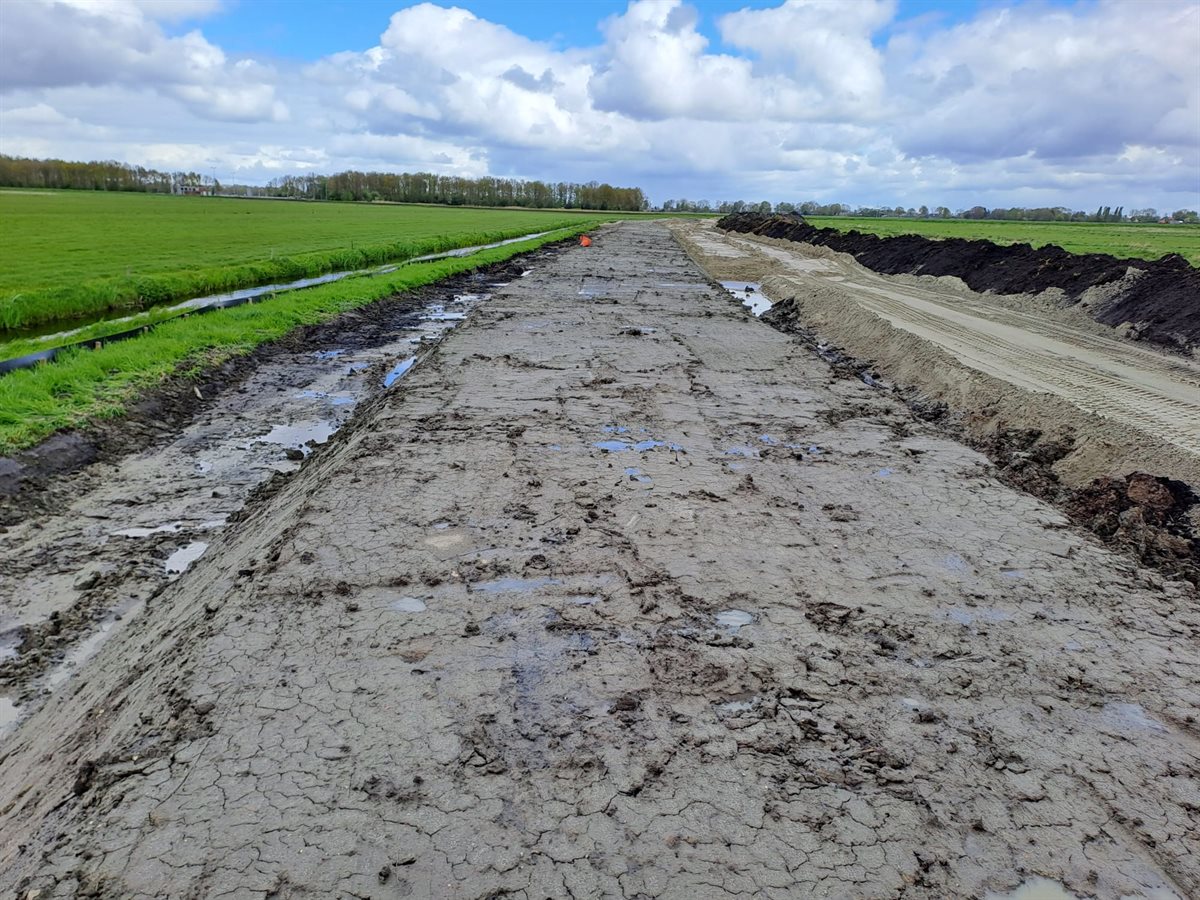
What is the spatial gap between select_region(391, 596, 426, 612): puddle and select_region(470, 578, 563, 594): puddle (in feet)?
1.26

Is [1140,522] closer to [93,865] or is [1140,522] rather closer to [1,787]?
[93,865]

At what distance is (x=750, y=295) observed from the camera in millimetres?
25500

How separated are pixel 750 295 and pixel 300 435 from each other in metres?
18.9

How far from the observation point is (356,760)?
3311mm

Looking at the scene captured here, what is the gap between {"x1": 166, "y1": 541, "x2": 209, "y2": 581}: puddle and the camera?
6039mm

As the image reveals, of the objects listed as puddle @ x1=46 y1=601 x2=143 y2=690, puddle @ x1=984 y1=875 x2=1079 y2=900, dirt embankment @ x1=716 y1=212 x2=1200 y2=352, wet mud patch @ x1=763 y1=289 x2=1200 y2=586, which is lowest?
puddle @ x1=46 y1=601 x2=143 y2=690

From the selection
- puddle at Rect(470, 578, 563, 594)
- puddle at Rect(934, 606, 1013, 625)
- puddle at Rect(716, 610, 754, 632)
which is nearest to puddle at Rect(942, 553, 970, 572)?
puddle at Rect(934, 606, 1013, 625)

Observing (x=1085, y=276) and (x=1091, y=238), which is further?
(x=1091, y=238)

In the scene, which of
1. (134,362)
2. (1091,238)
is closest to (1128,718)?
(134,362)

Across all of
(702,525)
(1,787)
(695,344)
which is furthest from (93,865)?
(695,344)

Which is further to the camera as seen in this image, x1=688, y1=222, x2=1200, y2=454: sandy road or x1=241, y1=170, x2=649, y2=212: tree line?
x1=241, y1=170, x2=649, y2=212: tree line

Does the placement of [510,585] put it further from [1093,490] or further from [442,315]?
[442,315]

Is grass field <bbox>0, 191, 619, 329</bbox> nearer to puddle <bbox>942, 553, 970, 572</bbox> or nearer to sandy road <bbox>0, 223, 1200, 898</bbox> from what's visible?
sandy road <bbox>0, 223, 1200, 898</bbox>

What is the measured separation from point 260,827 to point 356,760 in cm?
48
